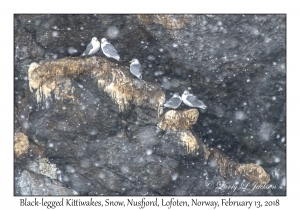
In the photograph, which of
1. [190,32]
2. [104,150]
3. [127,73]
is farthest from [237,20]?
[104,150]

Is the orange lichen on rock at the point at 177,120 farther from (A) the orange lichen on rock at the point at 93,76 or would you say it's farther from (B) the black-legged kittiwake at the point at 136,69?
(B) the black-legged kittiwake at the point at 136,69

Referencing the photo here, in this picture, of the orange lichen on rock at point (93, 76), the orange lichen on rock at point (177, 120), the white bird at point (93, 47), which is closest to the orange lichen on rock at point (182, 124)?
the orange lichen on rock at point (177, 120)

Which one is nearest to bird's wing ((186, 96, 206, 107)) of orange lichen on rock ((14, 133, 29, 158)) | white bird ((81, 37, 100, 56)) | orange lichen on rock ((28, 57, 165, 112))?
orange lichen on rock ((28, 57, 165, 112))

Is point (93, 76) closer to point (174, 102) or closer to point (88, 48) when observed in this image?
point (88, 48)

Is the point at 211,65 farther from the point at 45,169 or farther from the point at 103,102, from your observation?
the point at 45,169

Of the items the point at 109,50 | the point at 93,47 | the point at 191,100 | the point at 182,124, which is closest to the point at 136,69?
the point at 109,50

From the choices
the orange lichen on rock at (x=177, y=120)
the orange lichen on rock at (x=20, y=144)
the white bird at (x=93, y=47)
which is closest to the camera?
the white bird at (x=93, y=47)
